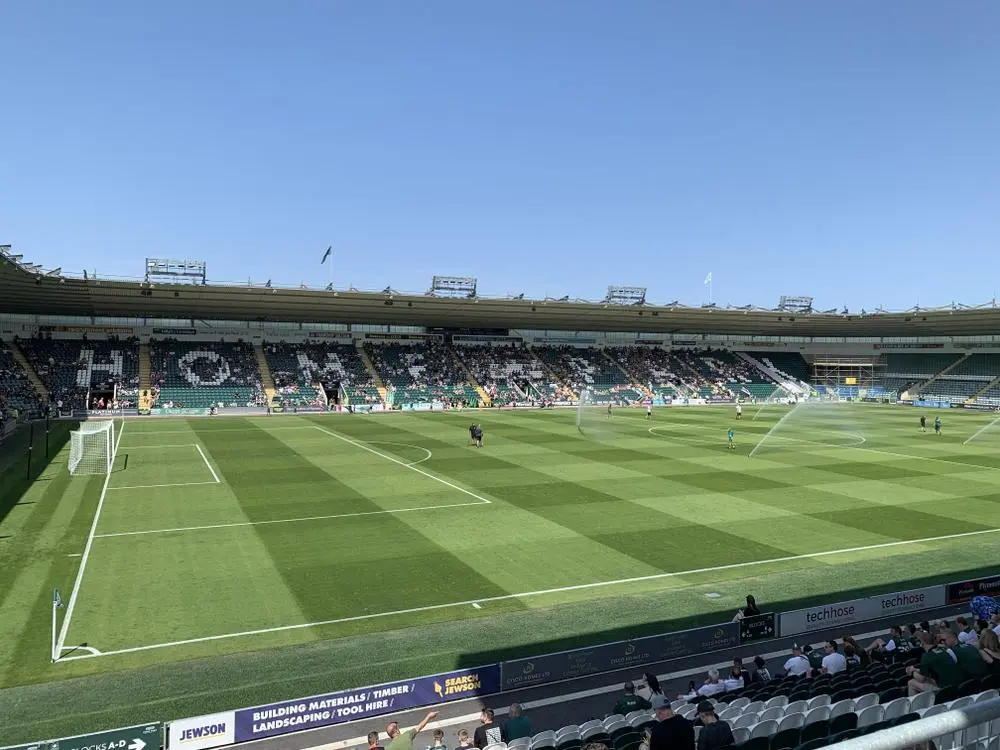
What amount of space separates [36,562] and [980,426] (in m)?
67.7

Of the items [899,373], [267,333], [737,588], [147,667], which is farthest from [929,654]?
[899,373]

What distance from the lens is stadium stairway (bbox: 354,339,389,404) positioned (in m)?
76.6

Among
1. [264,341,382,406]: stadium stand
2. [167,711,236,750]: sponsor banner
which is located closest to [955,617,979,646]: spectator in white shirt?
[167,711,236,750]: sponsor banner

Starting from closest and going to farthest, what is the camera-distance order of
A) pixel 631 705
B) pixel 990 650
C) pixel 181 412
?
pixel 990 650, pixel 631 705, pixel 181 412

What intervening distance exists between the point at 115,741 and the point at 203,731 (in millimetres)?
1243

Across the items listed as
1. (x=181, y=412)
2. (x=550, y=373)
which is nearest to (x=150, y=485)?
(x=181, y=412)

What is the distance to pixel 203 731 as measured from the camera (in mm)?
10797

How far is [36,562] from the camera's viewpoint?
66.1 feet

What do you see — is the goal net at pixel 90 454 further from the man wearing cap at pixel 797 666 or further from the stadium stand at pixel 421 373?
the stadium stand at pixel 421 373

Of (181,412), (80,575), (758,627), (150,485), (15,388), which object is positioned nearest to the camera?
(758,627)

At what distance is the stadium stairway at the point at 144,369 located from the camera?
68.2 meters

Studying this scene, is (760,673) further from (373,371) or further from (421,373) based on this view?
(421,373)

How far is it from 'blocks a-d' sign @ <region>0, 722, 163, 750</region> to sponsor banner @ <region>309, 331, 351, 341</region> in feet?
242

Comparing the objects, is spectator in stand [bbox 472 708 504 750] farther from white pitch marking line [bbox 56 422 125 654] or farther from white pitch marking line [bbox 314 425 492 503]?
white pitch marking line [bbox 314 425 492 503]
